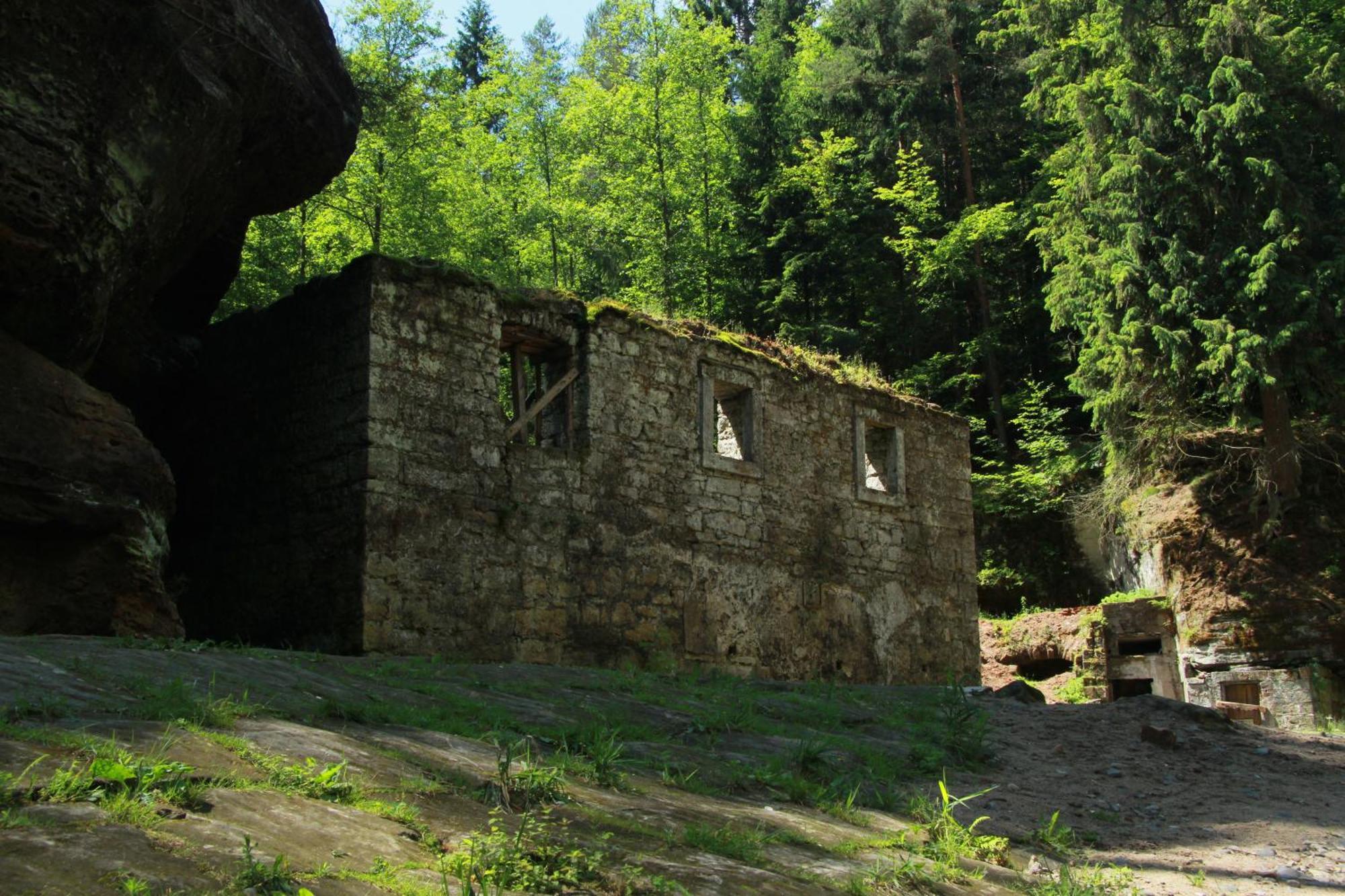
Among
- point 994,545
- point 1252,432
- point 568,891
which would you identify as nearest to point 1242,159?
point 1252,432

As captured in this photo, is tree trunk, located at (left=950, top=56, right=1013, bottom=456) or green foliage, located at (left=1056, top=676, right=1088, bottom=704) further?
tree trunk, located at (left=950, top=56, right=1013, bottom=456)

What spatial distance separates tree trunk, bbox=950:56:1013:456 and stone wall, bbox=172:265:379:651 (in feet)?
62.6

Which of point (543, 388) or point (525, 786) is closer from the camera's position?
point (525, 786)

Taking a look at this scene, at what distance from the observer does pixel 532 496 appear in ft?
39.3

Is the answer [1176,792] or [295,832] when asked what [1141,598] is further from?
[295,832]

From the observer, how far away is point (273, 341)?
1227cm

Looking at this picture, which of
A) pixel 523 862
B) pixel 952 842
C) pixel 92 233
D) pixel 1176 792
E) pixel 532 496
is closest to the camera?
pixel 523 862

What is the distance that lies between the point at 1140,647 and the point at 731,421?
1068 centimetres

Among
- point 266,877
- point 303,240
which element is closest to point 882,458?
point 303,240

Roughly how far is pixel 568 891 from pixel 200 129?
329 inches

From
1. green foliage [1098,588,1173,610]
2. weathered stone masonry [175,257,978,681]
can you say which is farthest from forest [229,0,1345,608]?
weathered stone masonry [175,257,978,681]

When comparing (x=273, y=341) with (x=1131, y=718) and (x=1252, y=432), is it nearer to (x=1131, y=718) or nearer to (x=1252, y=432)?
(x=1131, y=718)

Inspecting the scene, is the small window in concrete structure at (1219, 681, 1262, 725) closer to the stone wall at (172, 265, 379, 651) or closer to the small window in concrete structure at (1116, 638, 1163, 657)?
the small window in concrete structure at (1116, 638, 1163, 657)

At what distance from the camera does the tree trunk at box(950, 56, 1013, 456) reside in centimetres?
2800
